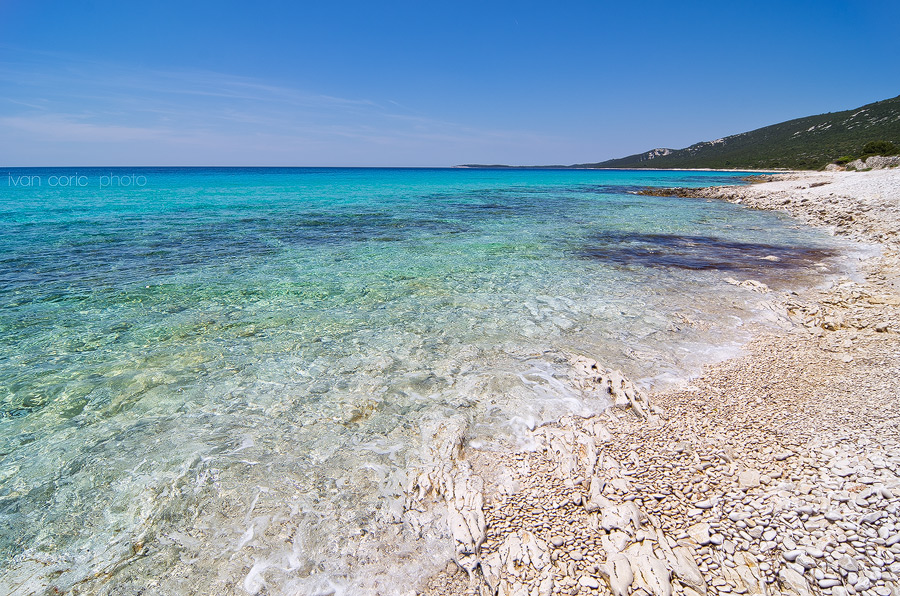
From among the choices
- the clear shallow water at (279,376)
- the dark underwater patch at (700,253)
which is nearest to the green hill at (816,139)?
the dark underwater patch at (700,253)

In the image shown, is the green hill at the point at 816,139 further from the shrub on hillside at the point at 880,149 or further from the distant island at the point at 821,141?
the shrub on hillside at the point at 880,149

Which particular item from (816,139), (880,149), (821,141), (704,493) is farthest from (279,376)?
(816,139)

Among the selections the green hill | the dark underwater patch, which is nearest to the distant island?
the green hill

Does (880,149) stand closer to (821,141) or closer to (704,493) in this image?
(821,141)

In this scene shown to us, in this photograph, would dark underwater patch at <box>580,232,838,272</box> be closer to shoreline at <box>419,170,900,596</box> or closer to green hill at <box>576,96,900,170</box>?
shoreline at <box>419,170,900,596</box>

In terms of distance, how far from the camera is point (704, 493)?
4.26 metres

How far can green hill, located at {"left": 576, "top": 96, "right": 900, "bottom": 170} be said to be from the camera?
273 ft

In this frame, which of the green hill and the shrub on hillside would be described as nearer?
the shrub on hillside

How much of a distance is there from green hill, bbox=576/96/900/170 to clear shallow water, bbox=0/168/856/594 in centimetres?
8686

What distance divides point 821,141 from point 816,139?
5.56 m

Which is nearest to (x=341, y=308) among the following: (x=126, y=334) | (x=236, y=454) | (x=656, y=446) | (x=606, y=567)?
(x=126, y=334)

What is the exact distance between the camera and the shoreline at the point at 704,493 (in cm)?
346

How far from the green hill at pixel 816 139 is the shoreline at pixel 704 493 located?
9011 centimetres

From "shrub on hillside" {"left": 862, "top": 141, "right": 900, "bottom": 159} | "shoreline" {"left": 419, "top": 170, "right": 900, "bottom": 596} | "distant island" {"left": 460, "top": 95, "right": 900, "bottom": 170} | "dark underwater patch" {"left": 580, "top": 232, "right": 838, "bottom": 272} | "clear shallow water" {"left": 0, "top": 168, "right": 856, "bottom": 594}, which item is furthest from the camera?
"distant island" {"left": 460, "top": 95, "right": 900, "bottom": 170}
